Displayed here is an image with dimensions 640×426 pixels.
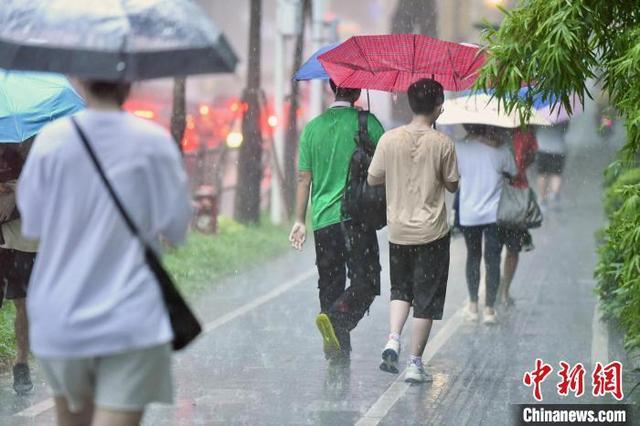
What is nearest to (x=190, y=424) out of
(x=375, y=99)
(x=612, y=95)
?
(x=612, y=95)

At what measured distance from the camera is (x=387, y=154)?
8.20m

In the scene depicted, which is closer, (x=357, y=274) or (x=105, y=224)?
(x=105, y=224)

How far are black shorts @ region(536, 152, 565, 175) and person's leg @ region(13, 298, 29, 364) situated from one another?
1257 centimetres

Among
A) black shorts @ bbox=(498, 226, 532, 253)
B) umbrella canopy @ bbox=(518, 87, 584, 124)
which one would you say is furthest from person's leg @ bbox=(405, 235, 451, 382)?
black shorts @ bbox=(498, 226, 532, 253)

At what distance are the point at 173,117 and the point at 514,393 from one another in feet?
25.3

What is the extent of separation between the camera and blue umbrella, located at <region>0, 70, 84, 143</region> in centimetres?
751

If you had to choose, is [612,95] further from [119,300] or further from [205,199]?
[205,199]

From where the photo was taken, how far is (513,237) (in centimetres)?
1122

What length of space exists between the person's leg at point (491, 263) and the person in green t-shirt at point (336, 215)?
7.81 ft

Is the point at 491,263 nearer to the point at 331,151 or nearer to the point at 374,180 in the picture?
the point at 331,151

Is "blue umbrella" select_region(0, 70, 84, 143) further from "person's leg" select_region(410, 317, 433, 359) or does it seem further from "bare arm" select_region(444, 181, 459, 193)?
"person's leg" select_region(410, 317, 433, 359)

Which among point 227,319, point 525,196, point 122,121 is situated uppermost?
point 122,121

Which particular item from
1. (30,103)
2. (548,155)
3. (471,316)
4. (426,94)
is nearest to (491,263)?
(471,316)

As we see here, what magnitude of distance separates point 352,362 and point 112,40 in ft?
16.5
